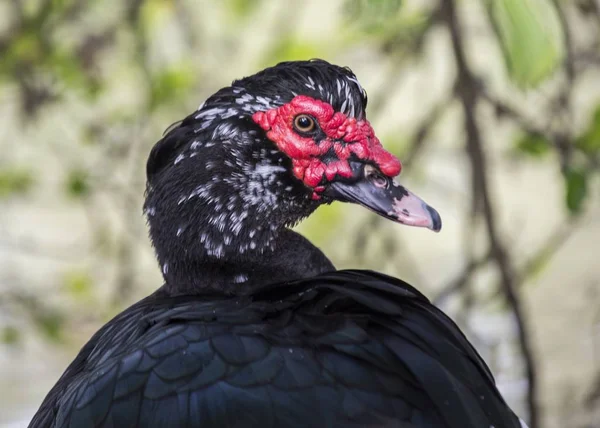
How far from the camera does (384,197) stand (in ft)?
7.56

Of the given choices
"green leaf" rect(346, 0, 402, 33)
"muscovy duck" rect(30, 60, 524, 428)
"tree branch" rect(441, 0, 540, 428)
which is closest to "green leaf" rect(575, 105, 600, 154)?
"tree branch" rect(441, 0, 540, 428)

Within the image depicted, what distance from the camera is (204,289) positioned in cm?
240

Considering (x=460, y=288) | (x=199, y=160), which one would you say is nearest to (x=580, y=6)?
(x=460, y=288)

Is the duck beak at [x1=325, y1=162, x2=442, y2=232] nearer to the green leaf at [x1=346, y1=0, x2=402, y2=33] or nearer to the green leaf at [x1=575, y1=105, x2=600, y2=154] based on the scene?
the green leaf at [x1=346, y1=0, x2=402, y2=33]

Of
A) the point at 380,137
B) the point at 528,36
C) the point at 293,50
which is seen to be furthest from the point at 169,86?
the point at 528,36

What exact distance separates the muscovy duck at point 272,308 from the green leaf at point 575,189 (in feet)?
3.88

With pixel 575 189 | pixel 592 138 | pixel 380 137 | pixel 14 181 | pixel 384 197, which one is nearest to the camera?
pixel 384 197

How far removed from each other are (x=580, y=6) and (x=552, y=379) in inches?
85.2

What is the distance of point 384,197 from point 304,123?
0.85ft

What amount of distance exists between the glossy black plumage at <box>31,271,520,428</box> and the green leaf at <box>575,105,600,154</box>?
1710 mm

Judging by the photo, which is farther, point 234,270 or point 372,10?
point 372,10

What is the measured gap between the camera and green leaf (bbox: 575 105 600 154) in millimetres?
3626

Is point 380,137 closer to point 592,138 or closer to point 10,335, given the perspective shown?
point 592,138

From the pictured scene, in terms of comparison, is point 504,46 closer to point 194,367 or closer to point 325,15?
point 194,367
